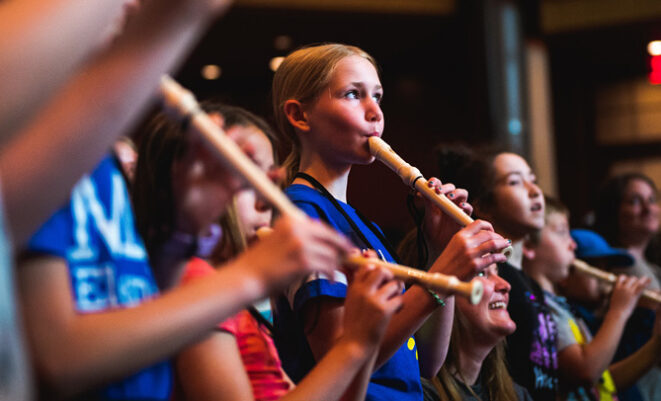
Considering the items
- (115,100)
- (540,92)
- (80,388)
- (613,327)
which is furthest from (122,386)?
(540,92)

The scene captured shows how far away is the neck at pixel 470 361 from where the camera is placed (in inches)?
71.8

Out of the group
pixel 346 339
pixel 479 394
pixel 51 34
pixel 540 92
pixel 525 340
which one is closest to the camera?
pixel 51 34

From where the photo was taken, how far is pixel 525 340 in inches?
80.3

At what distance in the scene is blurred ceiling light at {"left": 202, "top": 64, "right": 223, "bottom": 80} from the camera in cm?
761

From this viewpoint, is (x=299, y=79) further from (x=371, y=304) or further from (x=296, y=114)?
(x=371, y=304)

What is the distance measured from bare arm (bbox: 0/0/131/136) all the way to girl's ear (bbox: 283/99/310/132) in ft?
2.68

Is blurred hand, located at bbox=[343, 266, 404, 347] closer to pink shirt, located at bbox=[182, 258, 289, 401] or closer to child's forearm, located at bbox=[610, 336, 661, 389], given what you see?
pink shirt, located at bbox=[182, 258, 289, 401]

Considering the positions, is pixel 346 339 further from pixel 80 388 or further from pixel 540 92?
pixel 540 92

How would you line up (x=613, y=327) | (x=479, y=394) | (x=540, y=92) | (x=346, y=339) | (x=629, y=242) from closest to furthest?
(x=346, y=339) → (x=479, y=394) → (x=613, y=327) → (x=629, y=242) → (x=540, y=92)

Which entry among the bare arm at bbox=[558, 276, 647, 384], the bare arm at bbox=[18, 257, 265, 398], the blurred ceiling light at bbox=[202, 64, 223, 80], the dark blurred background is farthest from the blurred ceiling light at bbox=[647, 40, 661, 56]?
the bare arm at bbox=[18, 257, 265, 398]

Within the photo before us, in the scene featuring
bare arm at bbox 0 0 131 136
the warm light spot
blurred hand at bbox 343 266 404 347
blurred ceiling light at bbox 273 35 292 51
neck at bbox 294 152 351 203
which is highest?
blurred ceiling light at bbox 273 35 292 51

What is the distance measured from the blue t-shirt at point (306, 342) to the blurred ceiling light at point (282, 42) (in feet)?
18.5

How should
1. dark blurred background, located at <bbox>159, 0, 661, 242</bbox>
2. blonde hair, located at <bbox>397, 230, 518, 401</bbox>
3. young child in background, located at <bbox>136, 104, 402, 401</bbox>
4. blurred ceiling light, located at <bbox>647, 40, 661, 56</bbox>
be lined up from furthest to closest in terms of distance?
1. blurred ceiling light, located at <bbox>647, 40, 661, 56</bbox>
2. dark blurred background, located at <bbox>159, 0, 661, 242</bbox>
3. blonde hair, located at <bbox>397, 230, 518, 401</bbox>
4. young child in background, located at <bbox>136, 104, 402, 401</bbox>

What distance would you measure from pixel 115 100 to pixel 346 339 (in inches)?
19.4
